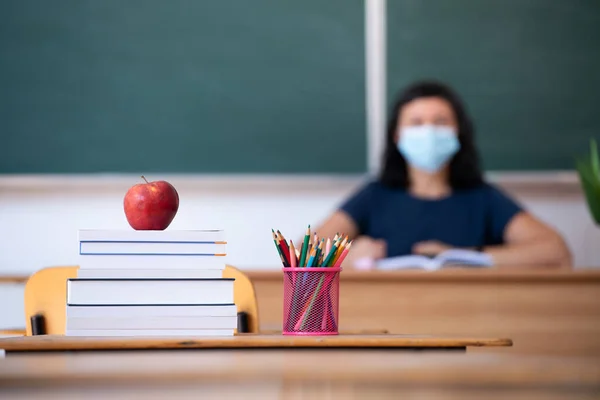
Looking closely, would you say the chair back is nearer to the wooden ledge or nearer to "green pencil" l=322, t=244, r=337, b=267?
"green pencil" l=322, t=244, r=337, b=267

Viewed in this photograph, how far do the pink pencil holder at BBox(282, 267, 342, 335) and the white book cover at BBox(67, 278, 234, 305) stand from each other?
4.3 inches

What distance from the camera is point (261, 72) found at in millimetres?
3578

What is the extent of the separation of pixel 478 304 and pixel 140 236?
1412 millimetres

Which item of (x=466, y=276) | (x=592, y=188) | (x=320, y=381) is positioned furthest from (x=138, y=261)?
(x=592, y=188)

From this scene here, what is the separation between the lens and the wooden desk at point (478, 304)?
240cm

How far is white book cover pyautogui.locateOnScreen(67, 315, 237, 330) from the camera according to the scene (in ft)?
3.84

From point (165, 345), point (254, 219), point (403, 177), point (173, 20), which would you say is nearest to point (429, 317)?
point (403, 177)

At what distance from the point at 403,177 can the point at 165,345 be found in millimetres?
2318

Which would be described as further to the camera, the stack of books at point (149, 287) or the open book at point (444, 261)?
the open book at point (444, 261)

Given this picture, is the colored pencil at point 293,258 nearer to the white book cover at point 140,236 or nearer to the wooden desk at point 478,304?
the white book cover at point 140,236

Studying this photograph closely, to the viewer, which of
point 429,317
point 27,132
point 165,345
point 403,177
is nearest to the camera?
point 165,345

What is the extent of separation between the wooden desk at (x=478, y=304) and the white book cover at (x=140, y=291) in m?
1.21

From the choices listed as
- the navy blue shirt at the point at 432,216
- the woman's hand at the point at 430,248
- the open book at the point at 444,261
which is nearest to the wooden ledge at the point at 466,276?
the open book at the point at 444,261

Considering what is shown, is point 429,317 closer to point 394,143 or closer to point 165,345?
point 394,143
